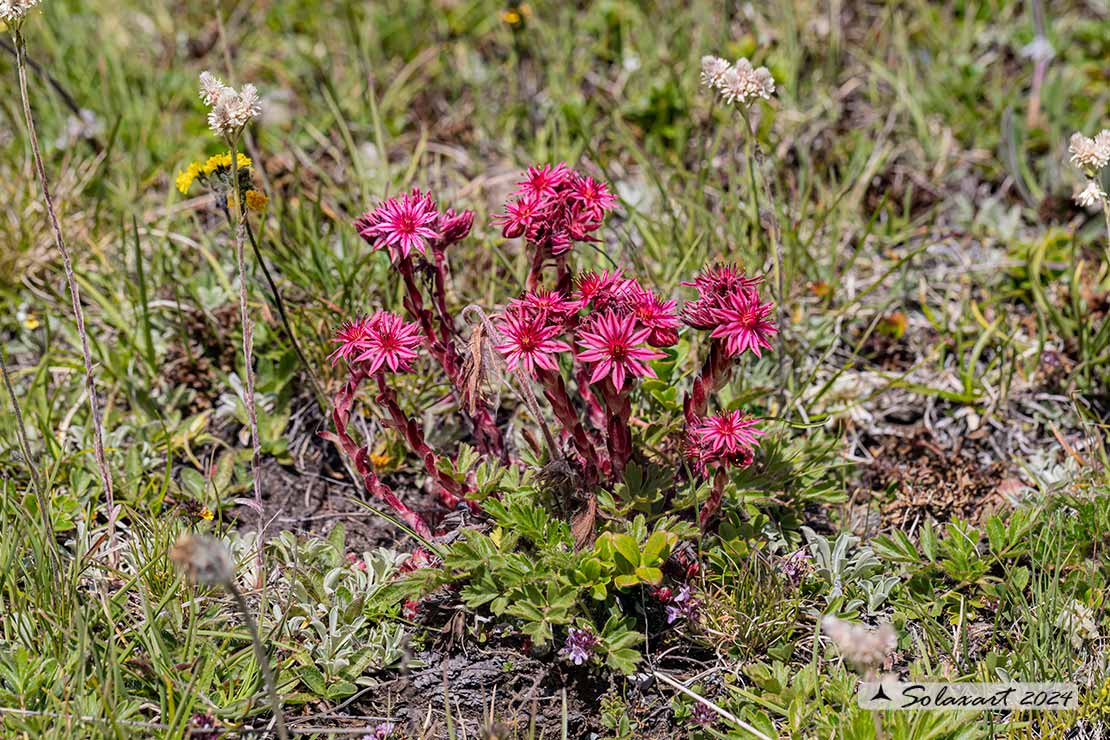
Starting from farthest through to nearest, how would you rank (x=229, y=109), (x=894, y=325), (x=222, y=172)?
(x=894, y=325) → (x=222, y=172) → (x=229, y=109)

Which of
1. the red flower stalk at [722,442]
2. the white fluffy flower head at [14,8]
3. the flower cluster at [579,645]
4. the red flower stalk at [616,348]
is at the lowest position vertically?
the flower cluster at [579,645]

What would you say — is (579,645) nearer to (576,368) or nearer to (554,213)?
(576,368)

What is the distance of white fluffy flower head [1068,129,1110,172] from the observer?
8.53 ft

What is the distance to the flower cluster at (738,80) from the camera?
2697mm

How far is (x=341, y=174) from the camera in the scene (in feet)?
14.2

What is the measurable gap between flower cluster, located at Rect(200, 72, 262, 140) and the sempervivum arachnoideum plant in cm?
40

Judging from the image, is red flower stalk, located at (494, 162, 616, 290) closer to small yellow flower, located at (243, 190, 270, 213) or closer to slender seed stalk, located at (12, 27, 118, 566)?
small yellow flower, located at (243, 190, 270, 213)

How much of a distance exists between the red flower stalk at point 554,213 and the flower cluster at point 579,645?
855 millimetres

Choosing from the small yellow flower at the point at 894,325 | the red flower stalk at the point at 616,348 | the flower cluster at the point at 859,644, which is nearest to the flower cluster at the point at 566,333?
the red flower stalk at the point at 616,348

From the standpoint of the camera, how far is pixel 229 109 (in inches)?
88.6

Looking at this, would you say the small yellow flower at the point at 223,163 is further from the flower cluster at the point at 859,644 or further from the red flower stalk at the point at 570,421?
the flower cluster at the point at 859,644

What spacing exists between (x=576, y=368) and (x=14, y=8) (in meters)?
1.59

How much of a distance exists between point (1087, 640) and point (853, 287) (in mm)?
1597

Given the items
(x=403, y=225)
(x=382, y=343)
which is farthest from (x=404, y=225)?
(x=382, y=343)
